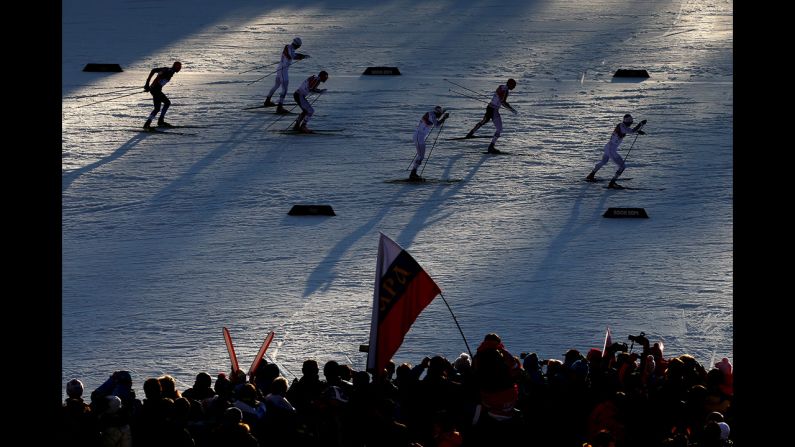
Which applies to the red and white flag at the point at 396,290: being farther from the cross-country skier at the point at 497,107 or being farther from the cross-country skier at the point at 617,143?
the cross-country skier at the point at 497,107

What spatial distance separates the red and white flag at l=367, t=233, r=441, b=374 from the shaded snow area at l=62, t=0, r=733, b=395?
414 cm

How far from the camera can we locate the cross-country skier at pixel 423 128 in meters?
20.5

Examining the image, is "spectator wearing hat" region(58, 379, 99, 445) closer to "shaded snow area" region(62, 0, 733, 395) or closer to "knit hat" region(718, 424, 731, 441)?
"knit hat" region(718, 424, 731, 441)

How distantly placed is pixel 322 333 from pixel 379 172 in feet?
27.2

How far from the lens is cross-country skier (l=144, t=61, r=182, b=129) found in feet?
75.4

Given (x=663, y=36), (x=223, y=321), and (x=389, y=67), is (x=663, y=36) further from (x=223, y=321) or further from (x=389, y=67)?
(x=223, y=321)

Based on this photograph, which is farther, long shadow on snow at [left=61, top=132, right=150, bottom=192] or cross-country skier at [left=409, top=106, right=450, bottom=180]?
long shadow on snow at [left=61, top=132, right=150, bottom=192]

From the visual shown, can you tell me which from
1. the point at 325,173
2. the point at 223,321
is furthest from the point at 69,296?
the point at 325,173

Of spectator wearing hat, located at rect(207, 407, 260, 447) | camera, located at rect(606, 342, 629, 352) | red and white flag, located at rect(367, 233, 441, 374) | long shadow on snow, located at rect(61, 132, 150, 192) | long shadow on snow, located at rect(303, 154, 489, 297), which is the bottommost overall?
long shadow on snow, located at rect(61, 132, 150, 192)

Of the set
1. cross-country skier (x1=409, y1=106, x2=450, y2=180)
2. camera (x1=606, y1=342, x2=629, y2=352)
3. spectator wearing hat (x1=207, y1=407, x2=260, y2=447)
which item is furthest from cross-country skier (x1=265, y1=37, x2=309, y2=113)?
spectator wearing hat (x1=207, y1=407, x2=260, y2=447)

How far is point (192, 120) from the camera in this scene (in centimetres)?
A: 2484

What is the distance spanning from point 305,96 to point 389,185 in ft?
12.5

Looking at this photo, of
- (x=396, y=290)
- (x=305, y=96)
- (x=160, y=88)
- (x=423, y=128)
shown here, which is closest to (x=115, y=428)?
(x=396, y=290)

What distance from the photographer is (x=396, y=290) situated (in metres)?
8.14
